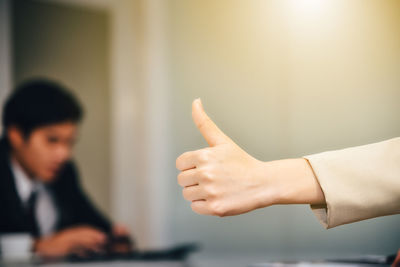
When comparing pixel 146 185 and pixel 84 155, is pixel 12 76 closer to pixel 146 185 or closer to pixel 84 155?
pixel 84 155

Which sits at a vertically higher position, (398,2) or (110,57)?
(110,57)

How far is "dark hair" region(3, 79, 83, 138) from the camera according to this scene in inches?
58.9

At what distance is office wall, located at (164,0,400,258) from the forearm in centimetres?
7

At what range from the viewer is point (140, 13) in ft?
5.43

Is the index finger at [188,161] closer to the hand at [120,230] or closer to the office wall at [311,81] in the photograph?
the office wall at [311,81]

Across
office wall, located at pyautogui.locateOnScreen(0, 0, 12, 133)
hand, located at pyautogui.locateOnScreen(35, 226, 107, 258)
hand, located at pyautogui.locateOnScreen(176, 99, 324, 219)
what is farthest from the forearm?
office wall, located at pyautogui.locateOnScreen(0, 0, 12, 133)

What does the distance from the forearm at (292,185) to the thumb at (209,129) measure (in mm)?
66

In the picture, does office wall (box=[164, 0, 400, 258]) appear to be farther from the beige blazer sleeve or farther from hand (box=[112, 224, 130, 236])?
hand (box=[112, 224, 130, 236])

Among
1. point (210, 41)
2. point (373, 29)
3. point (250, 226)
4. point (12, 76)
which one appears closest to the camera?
point (373, 29)

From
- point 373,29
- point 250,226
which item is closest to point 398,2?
point 373,29

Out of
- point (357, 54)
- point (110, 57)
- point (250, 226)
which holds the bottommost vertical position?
point (250, 226)

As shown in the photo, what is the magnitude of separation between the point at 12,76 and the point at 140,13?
56cm

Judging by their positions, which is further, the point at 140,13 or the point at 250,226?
the point at 140,13

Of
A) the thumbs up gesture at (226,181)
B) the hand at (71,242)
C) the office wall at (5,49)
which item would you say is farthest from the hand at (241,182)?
the office wall at (5,49)
